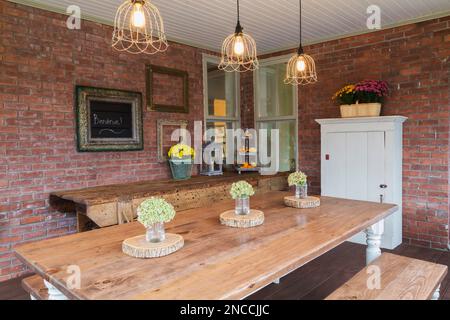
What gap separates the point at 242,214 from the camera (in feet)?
7.99

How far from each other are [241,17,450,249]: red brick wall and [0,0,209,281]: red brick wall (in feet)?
10.9

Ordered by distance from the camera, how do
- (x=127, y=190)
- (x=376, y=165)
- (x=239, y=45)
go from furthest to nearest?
1. (x=376, y=165)
2. (x=127, y=190)
3. (x=239, y=45)

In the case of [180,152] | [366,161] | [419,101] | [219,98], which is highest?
[219,98]

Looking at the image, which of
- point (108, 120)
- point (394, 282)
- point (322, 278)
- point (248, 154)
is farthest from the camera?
point (248, 154)

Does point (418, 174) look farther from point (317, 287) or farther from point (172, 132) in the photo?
point (172, 132)

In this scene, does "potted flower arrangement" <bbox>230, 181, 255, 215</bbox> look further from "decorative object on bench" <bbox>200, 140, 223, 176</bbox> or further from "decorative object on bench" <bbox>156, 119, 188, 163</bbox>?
"decorative object on bench" <bbox>200, 140, 223, 176</bbox>

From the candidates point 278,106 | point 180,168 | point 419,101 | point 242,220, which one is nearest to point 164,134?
point 180,168

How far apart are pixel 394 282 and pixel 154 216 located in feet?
5.03

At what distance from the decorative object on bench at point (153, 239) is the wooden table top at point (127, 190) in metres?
1.64

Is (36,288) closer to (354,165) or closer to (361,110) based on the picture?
(354,165)

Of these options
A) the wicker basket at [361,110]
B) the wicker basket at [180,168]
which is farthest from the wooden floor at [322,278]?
the wicker basket at [180,168]

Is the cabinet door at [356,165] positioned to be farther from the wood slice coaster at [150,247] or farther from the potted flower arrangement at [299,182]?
the wood slice coaster at [150,247]

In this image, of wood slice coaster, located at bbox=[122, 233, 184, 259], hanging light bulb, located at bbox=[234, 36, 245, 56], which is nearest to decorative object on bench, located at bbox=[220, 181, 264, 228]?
wood slice coaster, located at bbox=[122, 233, 184, 259]

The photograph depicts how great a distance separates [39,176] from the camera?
3.69 metres
